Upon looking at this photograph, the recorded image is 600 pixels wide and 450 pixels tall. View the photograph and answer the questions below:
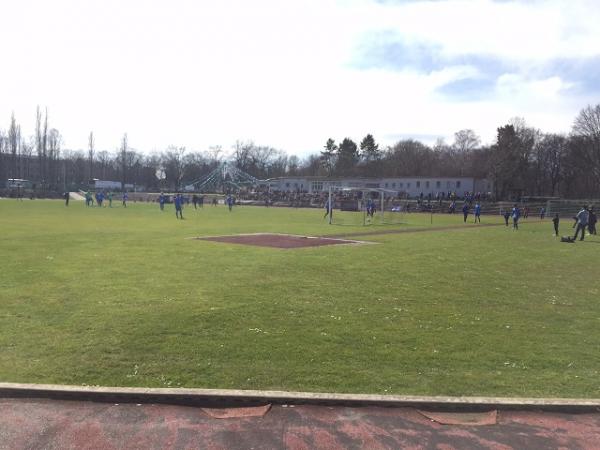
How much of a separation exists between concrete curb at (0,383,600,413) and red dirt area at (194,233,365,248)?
13.2 m

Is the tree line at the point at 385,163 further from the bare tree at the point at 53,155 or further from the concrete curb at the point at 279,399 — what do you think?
the concrete curb at the point at 279,399

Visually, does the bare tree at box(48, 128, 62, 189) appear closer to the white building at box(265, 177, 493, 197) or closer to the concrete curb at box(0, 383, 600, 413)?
the white building at box(265, 177, 493, 197)

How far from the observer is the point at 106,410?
4602mm

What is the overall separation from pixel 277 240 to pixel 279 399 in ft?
51.1


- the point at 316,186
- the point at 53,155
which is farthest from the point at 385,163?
the point at 53,155

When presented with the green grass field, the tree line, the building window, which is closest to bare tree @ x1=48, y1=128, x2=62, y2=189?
the tree line

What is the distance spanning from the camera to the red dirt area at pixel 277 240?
18.7 metres

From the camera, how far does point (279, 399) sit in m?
4.79

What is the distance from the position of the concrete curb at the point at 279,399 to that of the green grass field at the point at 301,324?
0.85ft

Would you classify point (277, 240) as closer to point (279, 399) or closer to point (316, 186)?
point (279, 399)

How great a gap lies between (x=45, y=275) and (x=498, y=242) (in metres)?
17.8

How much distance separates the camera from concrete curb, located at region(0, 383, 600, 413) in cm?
472

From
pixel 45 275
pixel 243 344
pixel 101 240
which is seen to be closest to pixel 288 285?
pixel 243 344

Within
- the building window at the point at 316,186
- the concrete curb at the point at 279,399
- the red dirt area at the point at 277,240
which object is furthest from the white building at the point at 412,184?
the concrete curb at the point at 279,399
